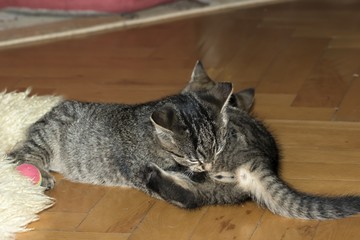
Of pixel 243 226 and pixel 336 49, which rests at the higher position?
pixel 243 226

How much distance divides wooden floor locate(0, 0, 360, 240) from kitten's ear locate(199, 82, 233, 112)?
0.95 feet

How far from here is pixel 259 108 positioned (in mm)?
3111

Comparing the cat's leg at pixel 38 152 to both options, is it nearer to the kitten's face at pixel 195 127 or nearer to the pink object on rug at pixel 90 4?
the kitten's face at pixel 195 127

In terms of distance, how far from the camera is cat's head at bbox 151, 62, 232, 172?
95.3 inches

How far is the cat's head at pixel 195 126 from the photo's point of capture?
95.3 inches

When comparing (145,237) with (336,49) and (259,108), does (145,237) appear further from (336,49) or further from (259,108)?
(336,49)

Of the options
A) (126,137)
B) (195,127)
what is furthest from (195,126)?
(126,137)

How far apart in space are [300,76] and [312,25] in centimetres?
70

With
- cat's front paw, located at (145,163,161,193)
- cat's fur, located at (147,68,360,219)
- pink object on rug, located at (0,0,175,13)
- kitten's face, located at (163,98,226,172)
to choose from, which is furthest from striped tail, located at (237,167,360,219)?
pink object on rug, located at (0,0,175,13)

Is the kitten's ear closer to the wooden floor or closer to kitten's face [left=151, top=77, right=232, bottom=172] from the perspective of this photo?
kitten's face [left=151, top=77, right=232, bottom=172]

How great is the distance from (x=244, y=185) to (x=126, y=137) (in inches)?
16.3

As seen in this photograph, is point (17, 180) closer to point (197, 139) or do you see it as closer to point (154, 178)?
point (154, 178)

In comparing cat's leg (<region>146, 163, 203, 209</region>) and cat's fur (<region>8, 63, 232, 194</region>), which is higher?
cat's fur (<region>8, 63, 232, 194</region>)

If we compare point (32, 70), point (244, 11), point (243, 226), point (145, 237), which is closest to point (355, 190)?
point (243, 226)
